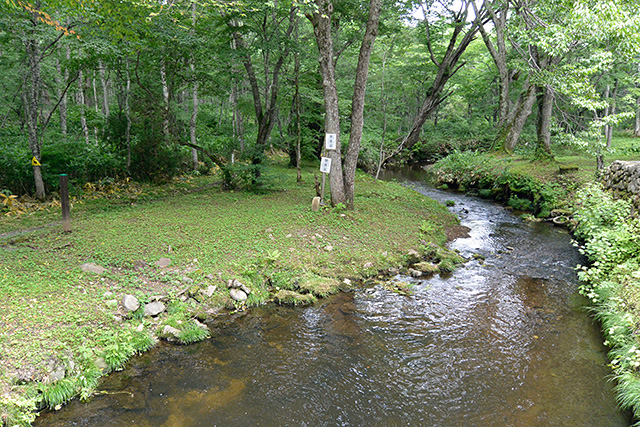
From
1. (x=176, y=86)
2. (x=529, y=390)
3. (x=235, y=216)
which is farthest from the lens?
(x=176, y=86)

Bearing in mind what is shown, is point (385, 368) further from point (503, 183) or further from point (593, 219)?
point (503, 183)

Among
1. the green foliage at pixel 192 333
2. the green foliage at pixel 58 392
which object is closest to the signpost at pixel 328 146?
the green foliage at pixel 192 333

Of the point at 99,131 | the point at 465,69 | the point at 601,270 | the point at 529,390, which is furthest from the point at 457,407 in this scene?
the point at 465,69

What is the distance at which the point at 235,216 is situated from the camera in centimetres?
916

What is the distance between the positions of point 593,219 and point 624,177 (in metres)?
1.99

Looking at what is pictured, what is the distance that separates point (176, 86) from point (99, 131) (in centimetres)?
302

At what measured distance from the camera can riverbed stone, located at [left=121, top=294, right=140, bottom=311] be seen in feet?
18.1

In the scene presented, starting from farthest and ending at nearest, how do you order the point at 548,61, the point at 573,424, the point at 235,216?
the point at 548,61 < the point at 235,216 < the point at 573,424

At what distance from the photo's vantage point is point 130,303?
18.3 feet

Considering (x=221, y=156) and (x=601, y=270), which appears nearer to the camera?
(x=601, y=270)

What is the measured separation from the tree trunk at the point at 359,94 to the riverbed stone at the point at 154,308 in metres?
5.65

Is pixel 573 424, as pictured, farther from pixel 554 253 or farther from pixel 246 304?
pixel 554 253

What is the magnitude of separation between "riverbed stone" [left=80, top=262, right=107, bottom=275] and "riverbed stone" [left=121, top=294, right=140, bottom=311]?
2.85 ft

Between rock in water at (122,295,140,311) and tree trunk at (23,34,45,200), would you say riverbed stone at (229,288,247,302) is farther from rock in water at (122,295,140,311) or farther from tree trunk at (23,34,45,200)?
tree trunk at (23,34,45,200)
